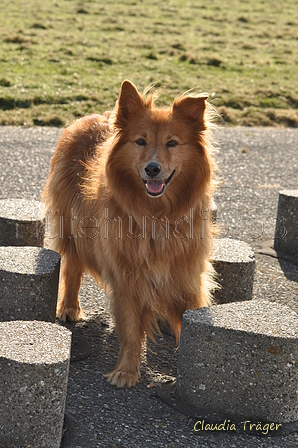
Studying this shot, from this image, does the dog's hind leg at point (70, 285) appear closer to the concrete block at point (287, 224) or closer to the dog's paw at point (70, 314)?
the dog's paw at point (70, 314)

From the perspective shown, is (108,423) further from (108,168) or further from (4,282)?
(108,168)

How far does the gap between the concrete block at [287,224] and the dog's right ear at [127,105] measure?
293 cm

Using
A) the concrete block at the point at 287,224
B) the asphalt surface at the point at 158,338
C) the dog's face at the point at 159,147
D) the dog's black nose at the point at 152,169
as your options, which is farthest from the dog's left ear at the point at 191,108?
the concrete block at the point at 287,224

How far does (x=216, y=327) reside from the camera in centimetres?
383

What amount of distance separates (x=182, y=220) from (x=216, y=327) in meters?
0.93

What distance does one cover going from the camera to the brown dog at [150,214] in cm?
430

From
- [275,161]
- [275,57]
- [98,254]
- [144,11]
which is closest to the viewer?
[98,254]

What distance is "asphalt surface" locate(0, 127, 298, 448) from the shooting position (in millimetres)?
3732

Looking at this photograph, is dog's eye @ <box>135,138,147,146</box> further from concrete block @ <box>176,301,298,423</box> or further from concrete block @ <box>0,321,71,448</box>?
concrete block @ <box>0,321,71,448</box>

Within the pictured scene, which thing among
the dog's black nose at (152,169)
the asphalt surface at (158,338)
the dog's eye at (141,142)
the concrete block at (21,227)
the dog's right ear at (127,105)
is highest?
the dog's right ear at (127,105)

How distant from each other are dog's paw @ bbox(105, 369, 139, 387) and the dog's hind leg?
1.07m

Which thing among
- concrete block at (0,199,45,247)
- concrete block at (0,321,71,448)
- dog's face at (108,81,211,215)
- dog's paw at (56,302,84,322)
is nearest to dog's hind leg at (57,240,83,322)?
dog's paw at (56,302,84,322)

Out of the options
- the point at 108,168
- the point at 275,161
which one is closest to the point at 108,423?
the point at 108,168

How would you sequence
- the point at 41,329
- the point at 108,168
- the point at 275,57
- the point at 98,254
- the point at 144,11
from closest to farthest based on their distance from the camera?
the point at 41,329, the point at 108,168, the point at 98,254, the point at 275,57, the point at 144,11
